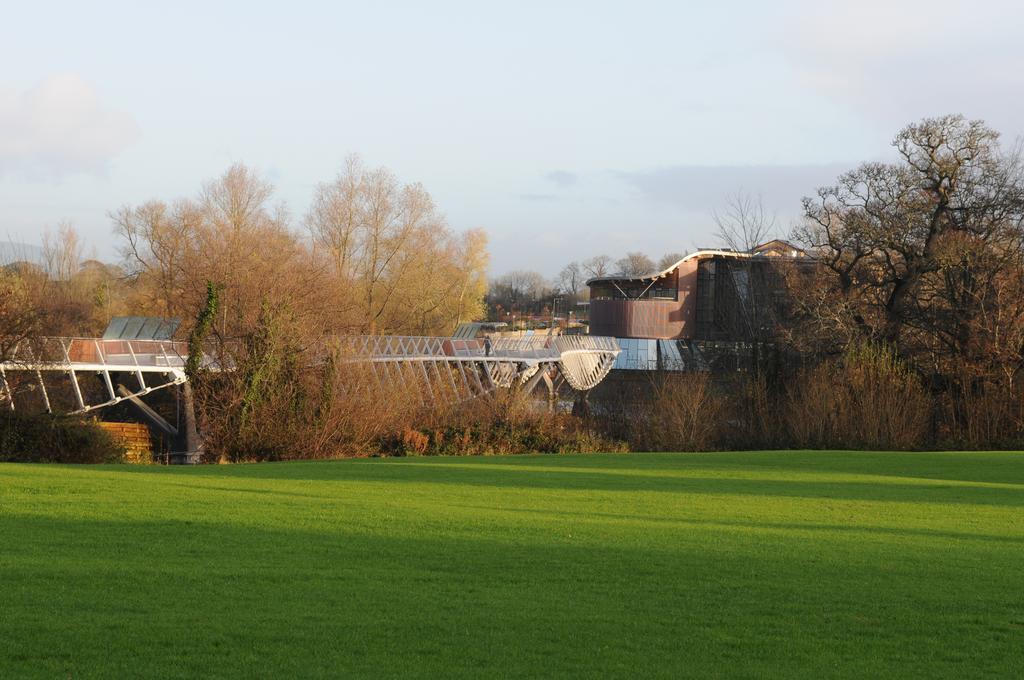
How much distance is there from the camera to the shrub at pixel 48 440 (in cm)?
2886

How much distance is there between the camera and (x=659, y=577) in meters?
10.7

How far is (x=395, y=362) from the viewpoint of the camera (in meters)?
46.9

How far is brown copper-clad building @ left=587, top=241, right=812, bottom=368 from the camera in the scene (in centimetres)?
6725

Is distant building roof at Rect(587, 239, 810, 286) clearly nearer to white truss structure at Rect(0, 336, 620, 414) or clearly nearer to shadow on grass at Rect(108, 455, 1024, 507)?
white truss structure at Rect(0, 336, 620, 414)

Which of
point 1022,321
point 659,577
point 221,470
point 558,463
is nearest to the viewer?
point 659,577

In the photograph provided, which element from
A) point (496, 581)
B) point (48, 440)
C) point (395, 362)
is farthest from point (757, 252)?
point (496, 581)

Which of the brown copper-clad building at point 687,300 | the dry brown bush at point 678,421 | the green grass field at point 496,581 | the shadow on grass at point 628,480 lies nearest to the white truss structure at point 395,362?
the dry brown bush at point 678,421

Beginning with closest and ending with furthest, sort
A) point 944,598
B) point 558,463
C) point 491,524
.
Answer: point 944,598
point 491,524
point 558,463

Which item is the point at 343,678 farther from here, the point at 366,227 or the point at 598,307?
the point at 598,307

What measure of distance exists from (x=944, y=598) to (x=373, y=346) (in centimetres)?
3554

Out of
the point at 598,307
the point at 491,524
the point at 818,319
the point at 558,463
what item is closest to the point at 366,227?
the point at 598,307

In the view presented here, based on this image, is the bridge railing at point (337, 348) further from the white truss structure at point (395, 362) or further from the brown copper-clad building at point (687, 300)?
the brown copper-clad building at point (687, 300)

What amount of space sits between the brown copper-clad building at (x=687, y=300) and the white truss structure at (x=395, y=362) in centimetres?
931

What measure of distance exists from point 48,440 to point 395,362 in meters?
19.3
